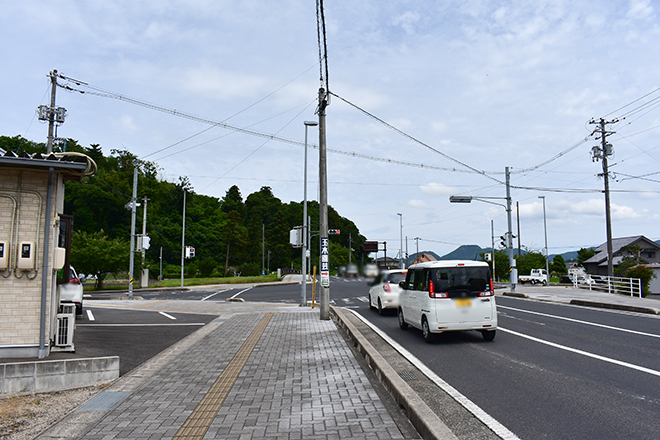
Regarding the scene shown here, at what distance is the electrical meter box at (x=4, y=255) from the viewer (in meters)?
6.79

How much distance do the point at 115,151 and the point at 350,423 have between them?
98.1 meters

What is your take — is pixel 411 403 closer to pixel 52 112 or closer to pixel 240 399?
pixel 240 399

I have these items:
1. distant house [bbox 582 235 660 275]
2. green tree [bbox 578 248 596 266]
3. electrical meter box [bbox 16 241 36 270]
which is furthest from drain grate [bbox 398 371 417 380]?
green tree [bbox 578 248 596 266]

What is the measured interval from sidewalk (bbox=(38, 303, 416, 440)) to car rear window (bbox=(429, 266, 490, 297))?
7.99 ft

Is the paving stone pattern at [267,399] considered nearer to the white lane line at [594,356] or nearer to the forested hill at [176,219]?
the white lane line at [594,356]

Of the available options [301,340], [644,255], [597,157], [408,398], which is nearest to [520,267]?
[644,255]

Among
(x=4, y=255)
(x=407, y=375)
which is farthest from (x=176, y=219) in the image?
(x=407, y=375)

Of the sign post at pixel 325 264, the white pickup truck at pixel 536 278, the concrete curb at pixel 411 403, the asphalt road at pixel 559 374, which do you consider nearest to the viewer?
the concrete curb at pixel 411 403

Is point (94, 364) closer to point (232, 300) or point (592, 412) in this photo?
point (592, 412)

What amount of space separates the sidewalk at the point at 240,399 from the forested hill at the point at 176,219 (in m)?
49.7

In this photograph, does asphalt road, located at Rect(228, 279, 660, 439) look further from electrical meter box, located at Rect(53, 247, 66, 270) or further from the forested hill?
the forested hill

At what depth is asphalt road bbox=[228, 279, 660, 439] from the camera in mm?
4707

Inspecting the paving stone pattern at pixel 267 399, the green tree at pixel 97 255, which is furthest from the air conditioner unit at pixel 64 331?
the green tree at pixel 97 255

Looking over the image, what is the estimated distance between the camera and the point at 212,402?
5.59 meters
